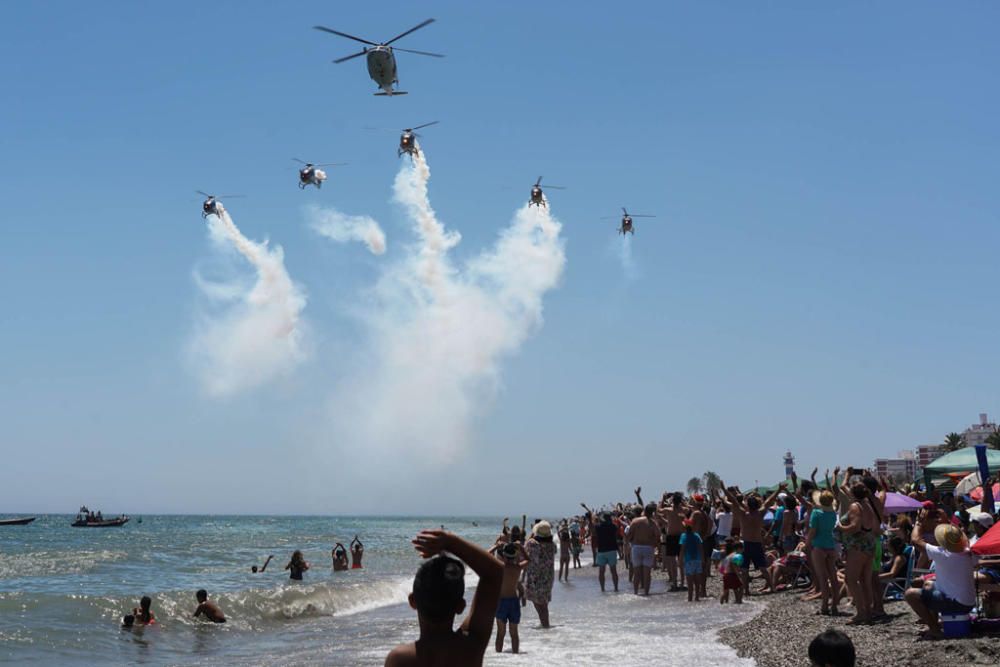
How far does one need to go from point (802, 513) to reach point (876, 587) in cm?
649

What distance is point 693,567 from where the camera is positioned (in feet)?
55.4

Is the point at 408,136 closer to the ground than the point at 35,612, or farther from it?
farther from it

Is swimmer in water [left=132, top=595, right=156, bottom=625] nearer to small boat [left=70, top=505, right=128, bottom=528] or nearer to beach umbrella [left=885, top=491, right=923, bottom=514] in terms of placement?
beach umbrella [left=885, top=491, right=923, bottom=514]

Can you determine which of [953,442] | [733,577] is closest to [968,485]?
[733,577]

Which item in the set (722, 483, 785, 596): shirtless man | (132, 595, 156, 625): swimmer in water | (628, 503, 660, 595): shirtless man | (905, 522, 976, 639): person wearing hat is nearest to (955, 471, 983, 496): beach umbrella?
(722, 483, 785, 596): shirtless man

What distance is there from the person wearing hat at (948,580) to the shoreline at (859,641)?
304 mm

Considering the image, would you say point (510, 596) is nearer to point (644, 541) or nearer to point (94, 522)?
point (644, 541)

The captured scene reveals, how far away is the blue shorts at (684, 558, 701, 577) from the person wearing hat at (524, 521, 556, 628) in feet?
12.2

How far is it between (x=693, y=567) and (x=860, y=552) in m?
5.91

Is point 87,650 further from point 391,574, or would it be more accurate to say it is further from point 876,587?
point 391,574

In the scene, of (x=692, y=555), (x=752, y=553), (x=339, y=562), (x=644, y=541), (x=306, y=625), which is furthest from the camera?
(x=339, y=562)

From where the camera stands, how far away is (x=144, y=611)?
61.6ft

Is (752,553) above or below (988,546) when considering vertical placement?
below

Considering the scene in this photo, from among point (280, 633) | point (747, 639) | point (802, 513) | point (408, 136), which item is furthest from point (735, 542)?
point (408, 136)
